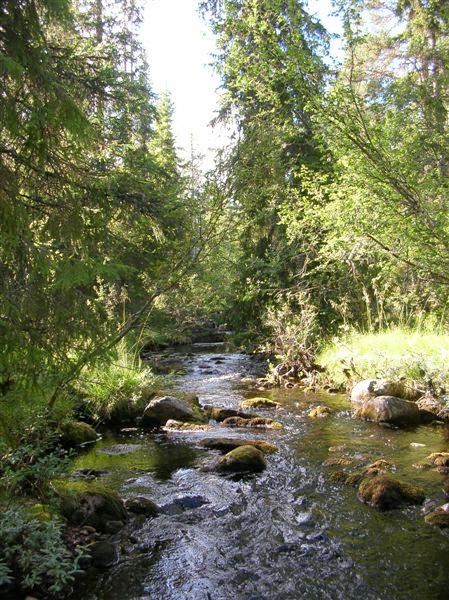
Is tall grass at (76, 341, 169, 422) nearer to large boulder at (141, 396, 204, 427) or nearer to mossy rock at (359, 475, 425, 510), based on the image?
large boulder at (141, 396, 204, 427)

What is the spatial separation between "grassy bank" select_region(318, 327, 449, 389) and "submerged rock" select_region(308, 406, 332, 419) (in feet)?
5.60

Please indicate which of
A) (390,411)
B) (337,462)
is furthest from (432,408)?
(337,462)

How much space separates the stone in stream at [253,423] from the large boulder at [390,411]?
1639 millimetres

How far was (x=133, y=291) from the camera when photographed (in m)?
10.1

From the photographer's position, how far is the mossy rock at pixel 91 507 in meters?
4.50

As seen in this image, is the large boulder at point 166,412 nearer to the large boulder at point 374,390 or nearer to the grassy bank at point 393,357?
the large boulder at point 374,390

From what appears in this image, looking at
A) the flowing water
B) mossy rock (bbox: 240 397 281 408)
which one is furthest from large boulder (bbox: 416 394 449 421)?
mossy rock (bbox: 240 397 281 408)

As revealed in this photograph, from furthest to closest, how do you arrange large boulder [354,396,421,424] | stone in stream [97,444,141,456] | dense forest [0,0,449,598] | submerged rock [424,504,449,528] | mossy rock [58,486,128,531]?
large boulder [354,396,421,424] → stone in stream [97,444,141,456] → submerged rock [424,504,449,528] → mossy rock [58,486,128,531] → dense forest [0,0,449,598]

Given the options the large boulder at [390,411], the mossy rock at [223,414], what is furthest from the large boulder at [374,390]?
the mossy rock at [223,414]

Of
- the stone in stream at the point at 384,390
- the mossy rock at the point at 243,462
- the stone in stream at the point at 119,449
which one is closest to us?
the mossy rock at the point at 243,462

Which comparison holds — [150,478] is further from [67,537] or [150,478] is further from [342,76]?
Answer: [342,76]

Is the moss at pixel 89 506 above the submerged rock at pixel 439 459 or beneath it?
above

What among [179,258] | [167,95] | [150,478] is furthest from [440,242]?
[167,95]

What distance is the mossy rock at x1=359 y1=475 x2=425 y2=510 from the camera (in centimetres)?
508
